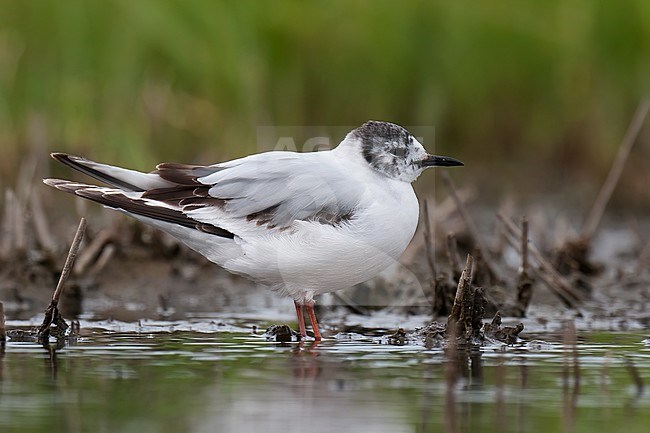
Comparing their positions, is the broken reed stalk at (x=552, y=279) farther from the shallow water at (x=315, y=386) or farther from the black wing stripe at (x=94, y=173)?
the black wing stripe at (x=94, y=173)

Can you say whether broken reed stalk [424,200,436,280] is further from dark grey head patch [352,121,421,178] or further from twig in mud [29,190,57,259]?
twig in mud [29,190,57,259]

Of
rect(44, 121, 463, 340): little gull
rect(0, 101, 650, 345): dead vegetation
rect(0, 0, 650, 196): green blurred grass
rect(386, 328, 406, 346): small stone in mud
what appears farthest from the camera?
rect(0, 0, 650, 196): green blurred grass

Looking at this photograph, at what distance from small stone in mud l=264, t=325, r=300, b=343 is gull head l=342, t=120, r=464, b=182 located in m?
1.02

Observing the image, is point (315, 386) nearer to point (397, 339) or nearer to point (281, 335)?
point (397, 339)

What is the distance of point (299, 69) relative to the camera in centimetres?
1190

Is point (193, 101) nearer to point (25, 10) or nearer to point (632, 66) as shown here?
point (25, 10)

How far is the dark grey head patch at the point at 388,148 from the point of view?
7023mm

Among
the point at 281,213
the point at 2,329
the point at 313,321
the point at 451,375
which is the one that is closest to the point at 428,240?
the point at 313,321

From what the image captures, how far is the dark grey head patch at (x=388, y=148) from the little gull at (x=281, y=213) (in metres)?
0.11

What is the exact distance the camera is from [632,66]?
1137 cm

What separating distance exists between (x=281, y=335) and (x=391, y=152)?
3.93ft

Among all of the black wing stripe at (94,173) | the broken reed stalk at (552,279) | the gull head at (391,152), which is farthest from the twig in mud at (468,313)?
the black wing stripe at (94,173)

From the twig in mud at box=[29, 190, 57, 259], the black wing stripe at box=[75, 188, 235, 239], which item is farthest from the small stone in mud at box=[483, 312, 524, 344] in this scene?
the twig in mud at box=[29, 190, 57, 259]

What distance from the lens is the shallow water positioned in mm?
4488
